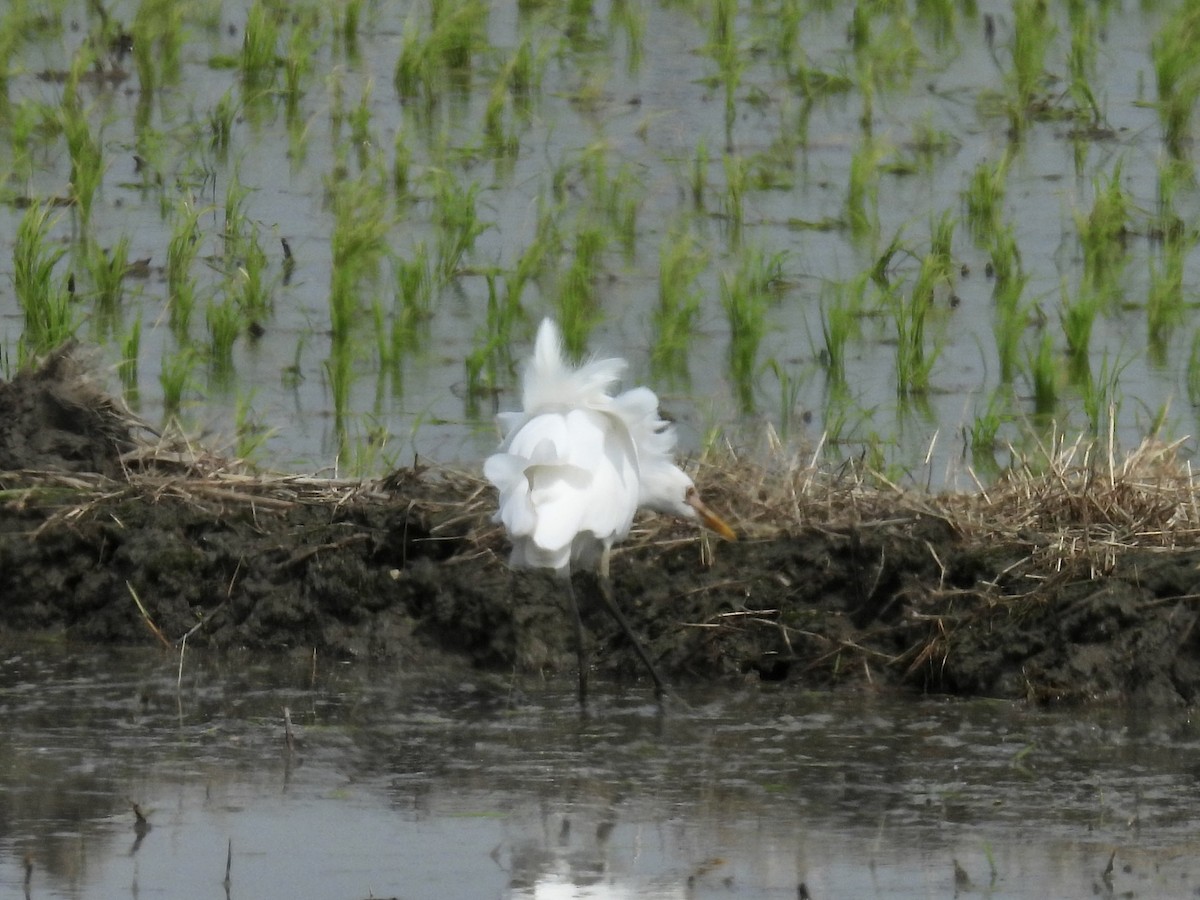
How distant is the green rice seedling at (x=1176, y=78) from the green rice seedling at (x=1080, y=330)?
288 cm

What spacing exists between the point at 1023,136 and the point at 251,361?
14.8 feet

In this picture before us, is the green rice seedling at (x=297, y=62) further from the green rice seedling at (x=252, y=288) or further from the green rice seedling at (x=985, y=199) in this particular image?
the green rice seedling at (x=985, y=199)

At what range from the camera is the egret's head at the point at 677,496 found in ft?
19.6

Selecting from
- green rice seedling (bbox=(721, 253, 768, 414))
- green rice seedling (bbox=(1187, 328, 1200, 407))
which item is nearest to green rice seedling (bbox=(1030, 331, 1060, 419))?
green rice seedling (bbox=(1187, 328, 1200, 407))

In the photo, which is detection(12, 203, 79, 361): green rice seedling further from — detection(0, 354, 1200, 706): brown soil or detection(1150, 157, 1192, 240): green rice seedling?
detection(1150, 157, 1192, 240): green rice seedling

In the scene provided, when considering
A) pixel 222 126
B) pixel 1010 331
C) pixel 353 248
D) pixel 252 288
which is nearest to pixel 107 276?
pixel 252 288

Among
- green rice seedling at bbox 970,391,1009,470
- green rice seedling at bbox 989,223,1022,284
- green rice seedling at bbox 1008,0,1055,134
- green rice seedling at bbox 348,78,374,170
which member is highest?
green rice seedling at bbox 1008,0,1055,134

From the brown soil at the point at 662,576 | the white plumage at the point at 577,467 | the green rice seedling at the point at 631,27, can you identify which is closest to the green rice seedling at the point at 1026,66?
the green rice seedling at the point at 631,27

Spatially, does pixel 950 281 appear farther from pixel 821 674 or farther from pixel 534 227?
pixel 821 674

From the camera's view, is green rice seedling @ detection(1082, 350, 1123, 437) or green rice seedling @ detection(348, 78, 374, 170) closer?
green rice seedling @ detection(1082, 350, 1123, 437)

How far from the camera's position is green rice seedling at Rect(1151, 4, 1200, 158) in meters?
11.0

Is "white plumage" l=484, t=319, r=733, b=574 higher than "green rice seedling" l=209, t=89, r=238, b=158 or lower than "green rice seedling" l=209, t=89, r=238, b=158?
lower

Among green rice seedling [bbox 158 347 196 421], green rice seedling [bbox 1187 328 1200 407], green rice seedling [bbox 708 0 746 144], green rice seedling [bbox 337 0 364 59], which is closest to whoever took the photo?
green rice seedling [bbox 158 347 196 421]

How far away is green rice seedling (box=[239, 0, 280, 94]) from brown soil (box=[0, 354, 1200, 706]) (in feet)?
18.4
